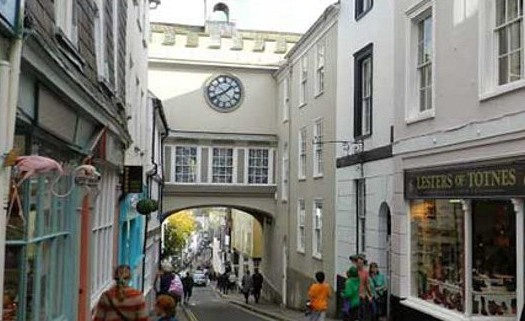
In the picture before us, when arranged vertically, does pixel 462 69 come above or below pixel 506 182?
above

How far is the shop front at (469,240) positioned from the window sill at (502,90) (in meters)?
0.97

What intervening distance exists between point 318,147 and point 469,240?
12.7 metres

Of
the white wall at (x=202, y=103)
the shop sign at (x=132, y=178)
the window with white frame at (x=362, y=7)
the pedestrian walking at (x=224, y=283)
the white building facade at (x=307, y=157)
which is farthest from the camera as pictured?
the pedestrian walking at (x=224, y=283)

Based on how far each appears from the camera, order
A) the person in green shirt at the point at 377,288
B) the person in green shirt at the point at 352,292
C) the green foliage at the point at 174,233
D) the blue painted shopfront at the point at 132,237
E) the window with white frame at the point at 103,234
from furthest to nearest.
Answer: the green foliage at the point at 174,233, the blue painted shopfront at the point at 132,237, the person in green shirt at the point at 377,288, the person in green shirt at the point at 352,292, the window with white frame at the point at 103,234

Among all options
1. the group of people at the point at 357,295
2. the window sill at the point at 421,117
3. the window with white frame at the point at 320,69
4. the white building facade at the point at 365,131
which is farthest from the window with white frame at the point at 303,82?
the group of people at the point at 357,295

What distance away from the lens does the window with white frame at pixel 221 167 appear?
3162 centimetres

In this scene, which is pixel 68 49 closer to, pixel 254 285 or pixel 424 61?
pixel 424 61

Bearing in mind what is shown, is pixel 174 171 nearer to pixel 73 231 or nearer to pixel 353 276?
pixel 353 276

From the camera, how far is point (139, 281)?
65.2 ft

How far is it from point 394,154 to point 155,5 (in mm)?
13535

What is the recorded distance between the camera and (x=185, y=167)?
31.5m

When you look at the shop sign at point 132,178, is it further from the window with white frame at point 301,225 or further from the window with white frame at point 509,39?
the window with white frame at point 301,225

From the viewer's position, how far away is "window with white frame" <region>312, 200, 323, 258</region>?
2270 centimetres

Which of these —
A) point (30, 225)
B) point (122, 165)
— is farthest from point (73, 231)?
point (122, 165)
